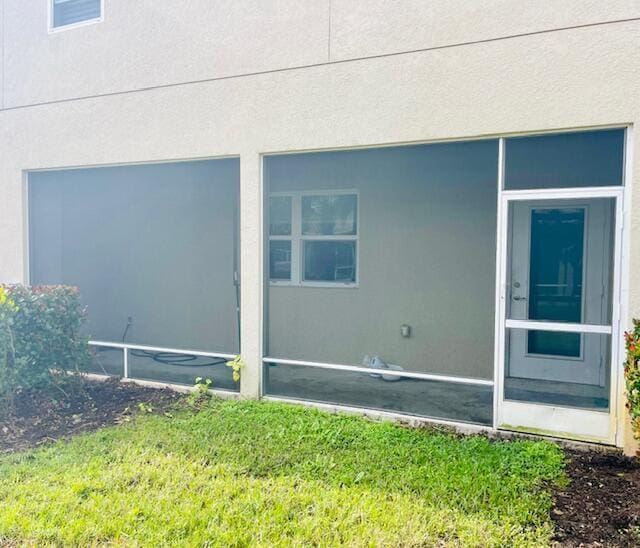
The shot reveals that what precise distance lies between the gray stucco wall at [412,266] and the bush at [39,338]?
227cm

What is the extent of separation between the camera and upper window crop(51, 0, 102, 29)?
7.60 m

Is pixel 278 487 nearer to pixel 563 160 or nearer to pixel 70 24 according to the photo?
pixel 563 160

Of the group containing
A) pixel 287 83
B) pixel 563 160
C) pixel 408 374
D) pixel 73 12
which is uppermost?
pixel 73 12

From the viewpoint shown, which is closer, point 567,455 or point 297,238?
point 567,455

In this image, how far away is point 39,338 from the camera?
6254mm

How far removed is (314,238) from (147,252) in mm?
3051

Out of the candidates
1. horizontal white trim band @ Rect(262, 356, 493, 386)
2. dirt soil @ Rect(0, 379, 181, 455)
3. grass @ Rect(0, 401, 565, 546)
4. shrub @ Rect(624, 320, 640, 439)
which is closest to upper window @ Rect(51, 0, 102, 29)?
dirt soil @ Rect(0, 379, 181, 455)

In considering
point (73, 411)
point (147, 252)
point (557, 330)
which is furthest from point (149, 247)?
point (557, 330)

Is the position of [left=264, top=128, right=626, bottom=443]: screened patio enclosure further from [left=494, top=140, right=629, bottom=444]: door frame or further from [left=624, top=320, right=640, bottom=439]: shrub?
[left=624, top=320, right=640, bottom=439]: shrub

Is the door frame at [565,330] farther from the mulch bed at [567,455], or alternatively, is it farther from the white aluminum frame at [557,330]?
the mulch bed at [567,455]

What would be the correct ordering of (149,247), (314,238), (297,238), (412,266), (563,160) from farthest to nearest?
(149,247) → (297,238) → (314,238) → (412,266) → (563,160)

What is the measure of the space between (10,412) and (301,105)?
4.40m

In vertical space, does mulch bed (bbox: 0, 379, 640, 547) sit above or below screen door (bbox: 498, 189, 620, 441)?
below

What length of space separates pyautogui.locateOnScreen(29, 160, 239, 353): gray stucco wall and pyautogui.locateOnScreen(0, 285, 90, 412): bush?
6.66ft
